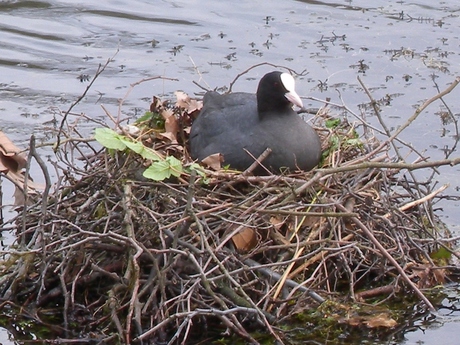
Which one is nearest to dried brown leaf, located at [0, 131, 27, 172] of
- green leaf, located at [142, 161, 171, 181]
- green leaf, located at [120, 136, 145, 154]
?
green leaf, located at [120, 136, 145, 154]

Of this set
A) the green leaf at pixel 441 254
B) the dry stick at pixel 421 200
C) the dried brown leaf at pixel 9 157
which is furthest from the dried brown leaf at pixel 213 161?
the green leaf at pixel 441 254

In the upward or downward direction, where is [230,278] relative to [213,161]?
downward

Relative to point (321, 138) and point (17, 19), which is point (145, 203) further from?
point (17, 19)

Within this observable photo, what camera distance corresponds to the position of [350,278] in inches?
235

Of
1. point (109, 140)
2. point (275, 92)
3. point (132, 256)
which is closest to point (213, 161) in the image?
point (275, 92)

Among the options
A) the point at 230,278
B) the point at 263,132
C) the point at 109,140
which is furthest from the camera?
the point at 263,132

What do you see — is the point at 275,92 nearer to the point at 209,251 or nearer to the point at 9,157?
the point at 209,251

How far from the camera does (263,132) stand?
6.39 m

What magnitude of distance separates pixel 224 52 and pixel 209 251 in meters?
4.94

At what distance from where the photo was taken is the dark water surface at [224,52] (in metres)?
8.96

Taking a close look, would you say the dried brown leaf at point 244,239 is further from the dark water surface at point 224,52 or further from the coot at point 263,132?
the dark water surface at point 224,52

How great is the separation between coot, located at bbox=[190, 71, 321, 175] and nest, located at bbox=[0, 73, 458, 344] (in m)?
0.18

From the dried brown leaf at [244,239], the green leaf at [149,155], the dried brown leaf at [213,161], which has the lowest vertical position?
the dried brown leaf at [244,239]

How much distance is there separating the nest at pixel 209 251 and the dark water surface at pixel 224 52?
5.29ft
